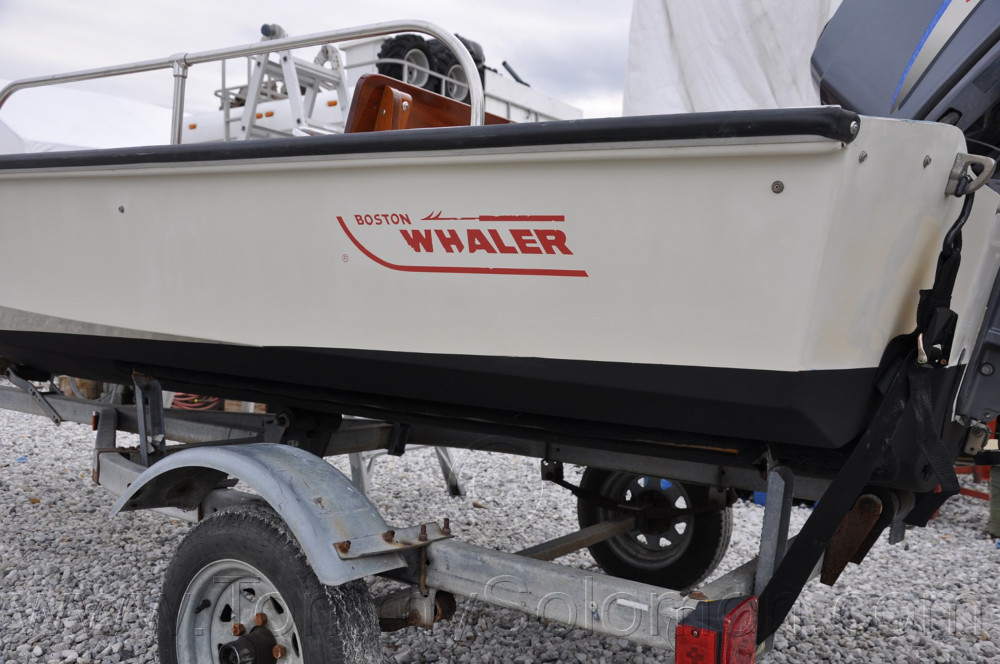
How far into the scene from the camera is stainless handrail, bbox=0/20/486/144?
2.22 meters

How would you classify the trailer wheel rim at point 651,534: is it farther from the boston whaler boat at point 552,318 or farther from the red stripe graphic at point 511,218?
the red stripe graphic at point 511,218

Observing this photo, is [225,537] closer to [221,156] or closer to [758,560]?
[221,156]

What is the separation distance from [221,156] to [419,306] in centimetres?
71

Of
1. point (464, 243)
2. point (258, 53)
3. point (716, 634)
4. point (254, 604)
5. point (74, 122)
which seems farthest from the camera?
Result: point (74, 122)

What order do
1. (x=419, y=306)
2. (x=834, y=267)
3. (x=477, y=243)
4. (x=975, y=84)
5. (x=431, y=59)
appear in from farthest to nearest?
(x=431, y=59) < (x=975, y=84) < (x=419, y=306) < (x=477, y=243) < (x=834, y=267)

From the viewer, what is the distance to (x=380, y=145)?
1919 mm

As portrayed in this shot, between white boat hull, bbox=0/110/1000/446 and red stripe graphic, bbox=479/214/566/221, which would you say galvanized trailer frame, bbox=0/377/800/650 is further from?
red stripe graphic, bbox=479/214/566/221

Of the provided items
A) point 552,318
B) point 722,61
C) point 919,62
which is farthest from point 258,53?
point 722,61

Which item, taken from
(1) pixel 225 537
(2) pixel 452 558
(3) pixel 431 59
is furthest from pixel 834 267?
(3) pixel 431 59

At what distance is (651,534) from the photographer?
318 centimetres

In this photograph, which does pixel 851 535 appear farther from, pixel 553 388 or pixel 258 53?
pixel 258 53

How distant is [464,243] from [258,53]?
123cm

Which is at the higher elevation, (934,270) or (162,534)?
(934,270)

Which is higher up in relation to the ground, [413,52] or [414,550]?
[413,52]
